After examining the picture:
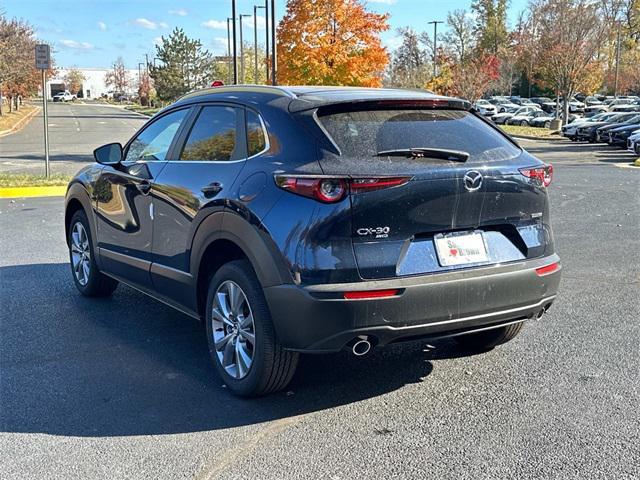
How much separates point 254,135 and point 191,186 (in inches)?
23.2

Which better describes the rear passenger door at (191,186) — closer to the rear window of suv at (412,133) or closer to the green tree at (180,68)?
the rear window of suv at (412,133)

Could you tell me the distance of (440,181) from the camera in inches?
150

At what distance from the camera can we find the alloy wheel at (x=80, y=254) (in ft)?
21.0

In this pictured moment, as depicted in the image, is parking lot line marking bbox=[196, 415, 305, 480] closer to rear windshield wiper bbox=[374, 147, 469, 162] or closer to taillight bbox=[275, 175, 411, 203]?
taillight bbox=[275, 175, 411, 203]

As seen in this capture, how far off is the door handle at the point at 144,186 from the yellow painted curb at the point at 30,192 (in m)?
9.40

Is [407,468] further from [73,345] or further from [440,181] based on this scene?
[73,345]

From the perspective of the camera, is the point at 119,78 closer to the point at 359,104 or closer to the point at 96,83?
the point at 96,83

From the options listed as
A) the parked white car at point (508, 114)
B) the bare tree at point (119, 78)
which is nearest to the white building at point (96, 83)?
the bare tree at point (119, 78)

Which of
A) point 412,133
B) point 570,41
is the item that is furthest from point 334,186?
point 570,41

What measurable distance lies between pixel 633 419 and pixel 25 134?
3795 centimetres

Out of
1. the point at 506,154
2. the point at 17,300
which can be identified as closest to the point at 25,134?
the point at 17,300

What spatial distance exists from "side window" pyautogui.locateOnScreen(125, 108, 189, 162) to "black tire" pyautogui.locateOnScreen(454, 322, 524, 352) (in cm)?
247

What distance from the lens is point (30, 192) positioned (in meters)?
13.8

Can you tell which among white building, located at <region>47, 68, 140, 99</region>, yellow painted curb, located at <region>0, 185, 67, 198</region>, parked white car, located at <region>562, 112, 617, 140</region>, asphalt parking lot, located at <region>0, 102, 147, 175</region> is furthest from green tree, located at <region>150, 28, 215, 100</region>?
white building, located at <region>47, 68, 140, 99</region>
